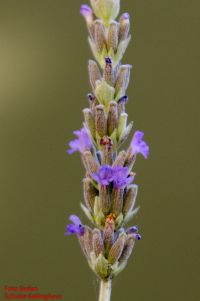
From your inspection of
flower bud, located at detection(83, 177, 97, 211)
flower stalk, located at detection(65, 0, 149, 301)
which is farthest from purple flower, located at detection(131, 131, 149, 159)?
flower bud, located at detection(83, 177, 97, 211)

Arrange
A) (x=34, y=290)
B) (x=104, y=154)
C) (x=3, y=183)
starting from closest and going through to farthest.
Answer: (x=104, y=154) < (x=34, y=290) < (x=3, y=183)

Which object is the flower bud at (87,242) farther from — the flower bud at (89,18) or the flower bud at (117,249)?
the flower bud at (89,18)

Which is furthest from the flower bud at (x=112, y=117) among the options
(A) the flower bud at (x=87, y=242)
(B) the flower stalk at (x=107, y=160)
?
(A) the flower bud at (x=87, y=242)

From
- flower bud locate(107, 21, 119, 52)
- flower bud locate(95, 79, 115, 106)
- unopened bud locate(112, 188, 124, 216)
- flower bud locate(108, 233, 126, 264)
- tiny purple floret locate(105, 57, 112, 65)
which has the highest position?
flower bud locate(107, 21, 119, 52)

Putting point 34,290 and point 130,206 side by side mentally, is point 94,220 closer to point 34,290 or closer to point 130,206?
point 130,206

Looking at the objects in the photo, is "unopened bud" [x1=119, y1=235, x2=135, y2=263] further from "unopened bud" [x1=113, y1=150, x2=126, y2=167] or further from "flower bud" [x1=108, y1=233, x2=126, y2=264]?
"unopened bud" [x1=113, y1=150, x2=126, y2=167]

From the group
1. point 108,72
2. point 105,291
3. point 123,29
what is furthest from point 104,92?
point 105,291

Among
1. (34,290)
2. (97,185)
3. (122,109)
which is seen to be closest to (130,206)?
(97,185)

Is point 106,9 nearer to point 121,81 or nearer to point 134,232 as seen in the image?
point 121,81
